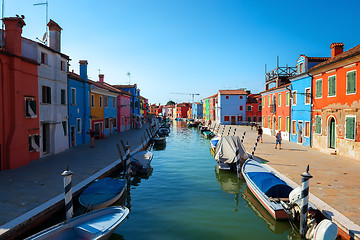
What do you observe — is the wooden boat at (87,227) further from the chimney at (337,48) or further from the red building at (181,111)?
the red building at (181,111)

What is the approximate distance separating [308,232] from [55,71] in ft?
62.9

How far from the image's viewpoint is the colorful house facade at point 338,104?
16469mm

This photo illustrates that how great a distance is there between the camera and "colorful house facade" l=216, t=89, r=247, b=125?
6000 centimetres

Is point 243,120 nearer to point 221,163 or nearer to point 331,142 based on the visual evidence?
point 331,142

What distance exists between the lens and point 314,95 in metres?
22.1

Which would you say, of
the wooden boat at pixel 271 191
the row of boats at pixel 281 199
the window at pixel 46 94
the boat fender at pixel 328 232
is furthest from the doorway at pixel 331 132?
the window at pixel 46 94

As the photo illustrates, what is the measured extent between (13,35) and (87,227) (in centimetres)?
1262

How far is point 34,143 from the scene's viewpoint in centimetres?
1639

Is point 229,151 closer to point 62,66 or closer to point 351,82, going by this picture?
point 351,82

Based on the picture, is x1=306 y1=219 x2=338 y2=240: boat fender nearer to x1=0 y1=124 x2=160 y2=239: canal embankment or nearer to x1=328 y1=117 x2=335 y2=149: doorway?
x1=0 y1=124 x2=160 y2=239: canal embankment

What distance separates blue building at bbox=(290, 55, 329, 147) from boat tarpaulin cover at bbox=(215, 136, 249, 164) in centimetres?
930

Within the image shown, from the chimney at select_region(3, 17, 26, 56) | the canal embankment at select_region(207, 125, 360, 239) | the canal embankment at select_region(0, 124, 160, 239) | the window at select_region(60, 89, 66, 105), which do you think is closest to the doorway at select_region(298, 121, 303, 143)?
the canal embankment at select_region(207, 125, 360, 239)

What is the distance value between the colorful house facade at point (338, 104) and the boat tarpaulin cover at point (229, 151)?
704 centimetres

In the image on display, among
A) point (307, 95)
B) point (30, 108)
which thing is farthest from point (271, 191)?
point (307, 95)
